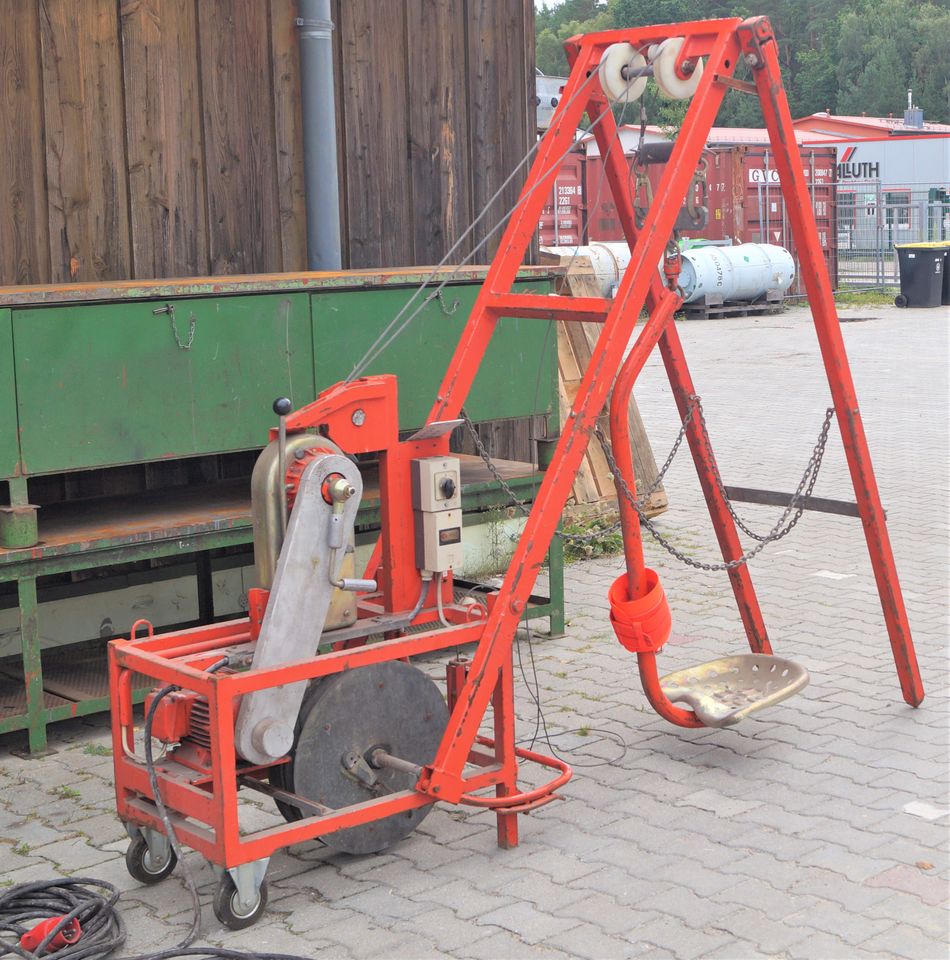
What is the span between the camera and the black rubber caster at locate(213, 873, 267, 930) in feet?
13.1

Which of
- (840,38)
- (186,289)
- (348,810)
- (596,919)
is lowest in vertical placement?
(596,919)

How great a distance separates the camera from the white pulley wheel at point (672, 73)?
494 centimetres

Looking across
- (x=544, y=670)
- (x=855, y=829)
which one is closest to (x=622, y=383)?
(x=855, y=829)

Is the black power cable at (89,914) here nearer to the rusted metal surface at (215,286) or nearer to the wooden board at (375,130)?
the rusted metal surface at (215,286)

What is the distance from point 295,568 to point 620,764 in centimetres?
175

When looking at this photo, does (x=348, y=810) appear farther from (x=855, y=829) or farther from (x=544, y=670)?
(x=544, y=670)

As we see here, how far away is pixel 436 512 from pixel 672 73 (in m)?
1.79

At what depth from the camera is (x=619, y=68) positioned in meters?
5.07

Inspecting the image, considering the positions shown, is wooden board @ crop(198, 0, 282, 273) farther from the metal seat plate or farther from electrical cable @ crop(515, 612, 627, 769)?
the metal seat plate

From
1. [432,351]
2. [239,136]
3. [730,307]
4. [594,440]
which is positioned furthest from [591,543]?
[730,307]

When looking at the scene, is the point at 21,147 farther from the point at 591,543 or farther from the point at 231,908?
the point at 591,543

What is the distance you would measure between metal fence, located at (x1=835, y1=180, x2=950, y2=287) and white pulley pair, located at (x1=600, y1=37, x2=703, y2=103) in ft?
79.3

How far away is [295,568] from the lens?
4141 mm

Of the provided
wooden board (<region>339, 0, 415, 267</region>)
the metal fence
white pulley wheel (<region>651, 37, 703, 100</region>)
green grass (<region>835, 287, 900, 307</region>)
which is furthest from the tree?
white pulley wheel (<region>651, 37, 703, 100</region>)
